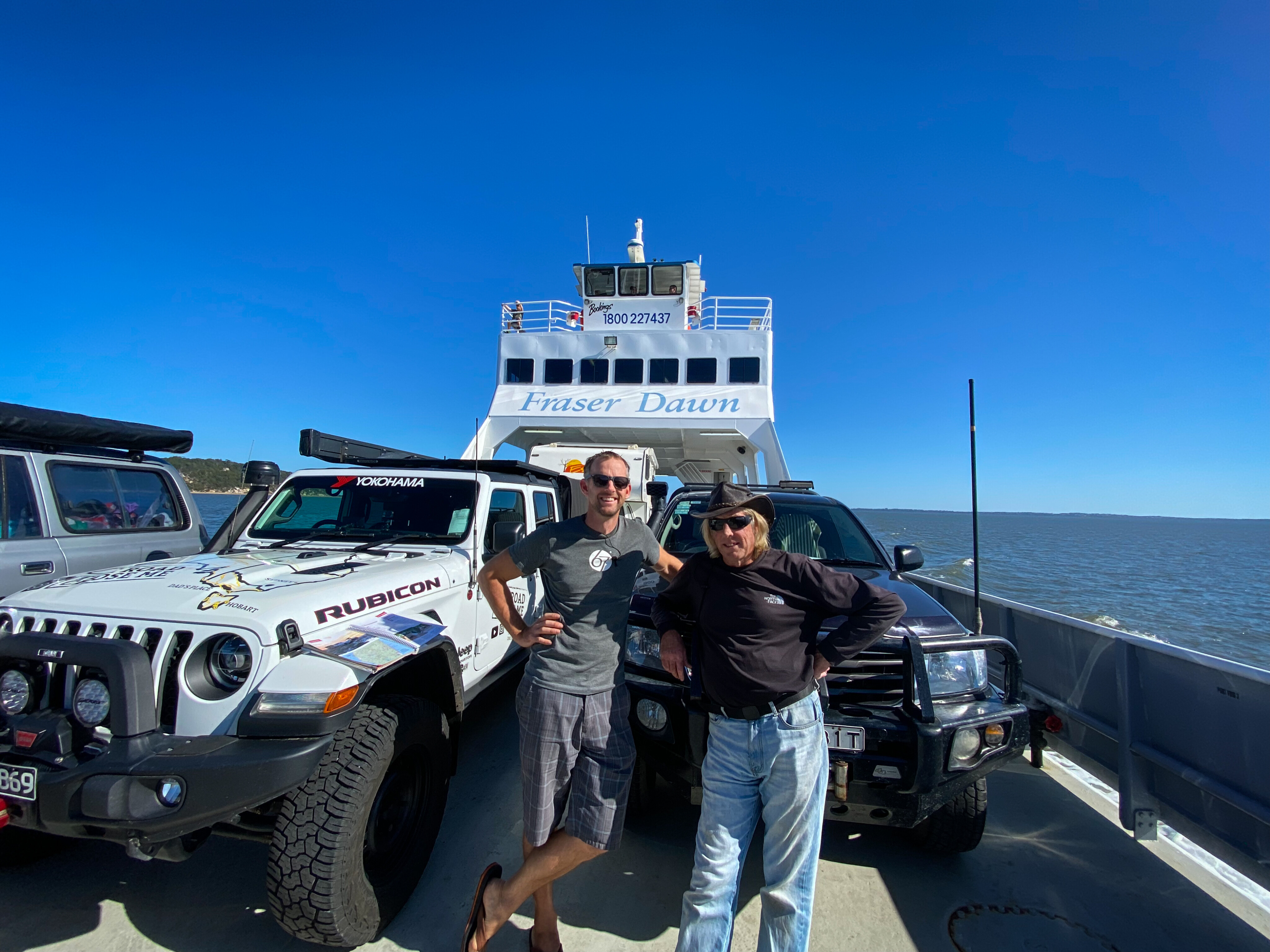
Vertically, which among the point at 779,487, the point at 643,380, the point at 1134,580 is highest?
the point at 643,380

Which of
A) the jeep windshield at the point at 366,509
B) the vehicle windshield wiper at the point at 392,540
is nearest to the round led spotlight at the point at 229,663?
the vehicle windshield wiper at the point at 392,540

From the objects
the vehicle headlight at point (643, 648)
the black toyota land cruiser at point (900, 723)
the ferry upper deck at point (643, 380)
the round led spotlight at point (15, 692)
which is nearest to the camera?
the round led spotlight at point (15, 692)

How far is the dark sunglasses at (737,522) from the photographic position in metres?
2.04

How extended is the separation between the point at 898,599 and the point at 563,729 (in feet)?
4.04

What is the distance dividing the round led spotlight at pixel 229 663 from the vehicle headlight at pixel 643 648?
4.67 feet

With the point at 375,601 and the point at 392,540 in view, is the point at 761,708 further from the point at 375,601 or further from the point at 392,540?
the point at 392,540

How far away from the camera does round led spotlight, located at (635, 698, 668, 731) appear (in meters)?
2.64

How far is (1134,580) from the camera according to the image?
21844 millimetres

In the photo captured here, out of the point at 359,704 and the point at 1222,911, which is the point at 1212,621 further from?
the point at 359,704

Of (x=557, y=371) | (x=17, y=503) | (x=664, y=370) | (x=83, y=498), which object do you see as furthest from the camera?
(x=557, y=371)

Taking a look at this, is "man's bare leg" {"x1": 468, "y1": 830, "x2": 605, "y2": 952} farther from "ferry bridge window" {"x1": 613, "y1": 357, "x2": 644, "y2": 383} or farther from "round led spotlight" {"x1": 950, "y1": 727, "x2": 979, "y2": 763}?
"ferry bridge window" {"x1": 613, "y1": 357, "x2": 644, "y2": 383}

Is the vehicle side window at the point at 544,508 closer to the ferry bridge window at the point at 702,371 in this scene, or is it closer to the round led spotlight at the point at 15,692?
the round led spotlight at the point at 15,692

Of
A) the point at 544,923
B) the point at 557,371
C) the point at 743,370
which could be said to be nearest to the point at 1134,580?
the point at 743,370

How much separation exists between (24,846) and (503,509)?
263 centimetres
